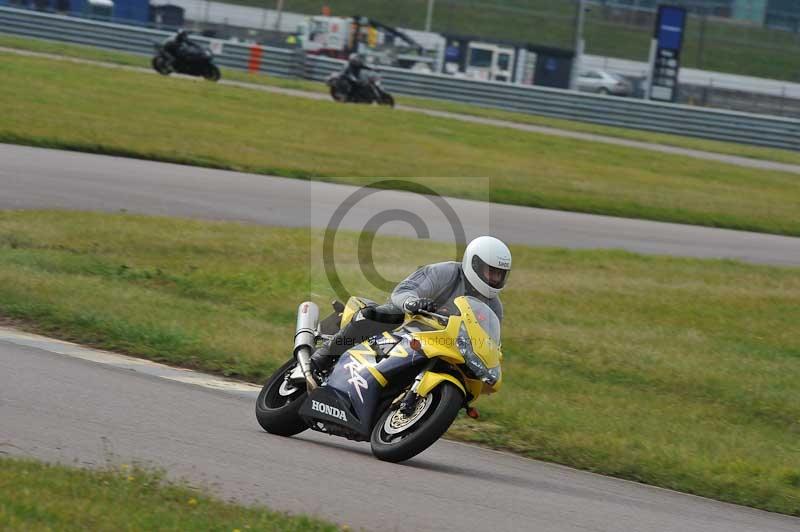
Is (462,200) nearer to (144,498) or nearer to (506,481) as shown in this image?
(506,481)

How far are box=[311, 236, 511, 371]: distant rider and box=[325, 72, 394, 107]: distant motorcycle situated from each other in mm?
28402

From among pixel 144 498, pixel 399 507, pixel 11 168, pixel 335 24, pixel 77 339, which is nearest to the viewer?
pixel 144 498

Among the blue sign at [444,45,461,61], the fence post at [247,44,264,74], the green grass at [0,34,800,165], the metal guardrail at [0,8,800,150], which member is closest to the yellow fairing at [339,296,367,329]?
the green grass at [0,34,800,165]

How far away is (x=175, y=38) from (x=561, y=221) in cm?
1847

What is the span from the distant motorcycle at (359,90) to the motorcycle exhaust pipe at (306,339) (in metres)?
28.1

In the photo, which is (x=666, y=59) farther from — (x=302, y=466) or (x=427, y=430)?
(x=302, y=466)

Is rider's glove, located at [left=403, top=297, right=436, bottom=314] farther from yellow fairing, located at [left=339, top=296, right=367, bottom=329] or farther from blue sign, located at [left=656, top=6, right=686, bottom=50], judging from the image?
blue sign, located at [left=656, top=6, right=686, bottom=50]

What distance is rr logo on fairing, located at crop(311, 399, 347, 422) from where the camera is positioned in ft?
23.8

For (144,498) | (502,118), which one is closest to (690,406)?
(144,498)

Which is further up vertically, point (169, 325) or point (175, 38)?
point (175, 38)

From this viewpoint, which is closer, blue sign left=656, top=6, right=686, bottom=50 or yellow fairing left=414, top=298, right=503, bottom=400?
yellow fairing left=414, top=298, right=503, bottom=400

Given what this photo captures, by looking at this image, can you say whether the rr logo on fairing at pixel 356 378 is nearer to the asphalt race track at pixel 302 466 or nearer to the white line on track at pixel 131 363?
the asphalt race track at pixel 302 466

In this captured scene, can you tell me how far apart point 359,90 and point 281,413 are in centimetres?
2867

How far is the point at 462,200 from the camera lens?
18.4 m
